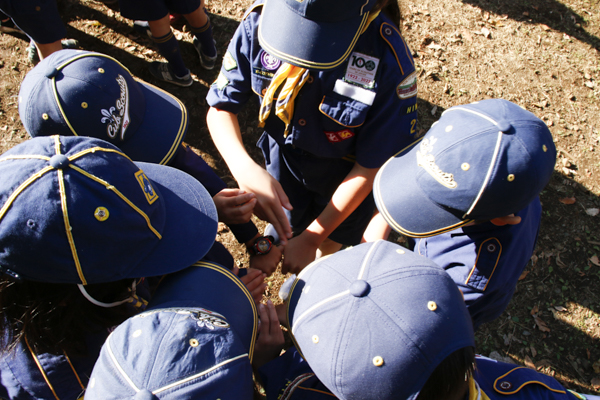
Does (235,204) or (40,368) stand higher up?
(235,204)

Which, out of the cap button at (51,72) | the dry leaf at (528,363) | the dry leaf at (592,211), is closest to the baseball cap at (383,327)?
the cap button at (51,72)

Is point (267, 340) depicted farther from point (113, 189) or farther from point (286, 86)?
point (286, 86)

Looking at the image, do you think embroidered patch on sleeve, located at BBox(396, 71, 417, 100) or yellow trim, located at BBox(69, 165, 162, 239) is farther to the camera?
embroidered patch on sleeve, located at BBox(396, 71, 417, 100)

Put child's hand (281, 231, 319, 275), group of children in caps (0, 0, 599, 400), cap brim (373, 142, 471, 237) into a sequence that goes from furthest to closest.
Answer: child's hand (281, 231, 319, 275) < cap brim (373, 142, 471, 237) < group of children in caps (0, 0, 599, 400)

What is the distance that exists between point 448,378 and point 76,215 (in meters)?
1.55

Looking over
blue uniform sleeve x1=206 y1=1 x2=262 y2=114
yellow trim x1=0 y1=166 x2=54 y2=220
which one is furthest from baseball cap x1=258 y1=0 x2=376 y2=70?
yellow trim x1=0 y1=166 x2=54 y2=220

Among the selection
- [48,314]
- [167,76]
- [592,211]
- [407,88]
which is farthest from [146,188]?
[592,211]

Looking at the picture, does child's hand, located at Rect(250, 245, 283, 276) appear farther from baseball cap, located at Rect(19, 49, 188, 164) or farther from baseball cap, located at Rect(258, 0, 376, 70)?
baseball cap, located at Rect(258, 0, 376, 70)

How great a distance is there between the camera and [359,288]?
4.70ft

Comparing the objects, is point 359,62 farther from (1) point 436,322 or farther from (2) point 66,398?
(2) point 66,398

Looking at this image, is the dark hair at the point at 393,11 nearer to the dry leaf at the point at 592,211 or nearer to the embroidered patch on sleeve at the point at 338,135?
the embroidered patch on sleeve at the point at 338,135

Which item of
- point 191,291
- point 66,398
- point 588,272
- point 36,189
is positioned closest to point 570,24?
point 588,272

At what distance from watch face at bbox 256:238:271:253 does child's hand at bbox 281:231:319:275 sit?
0.15m

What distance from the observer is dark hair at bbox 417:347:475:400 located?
54.9 inches
